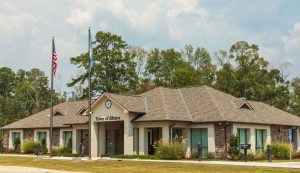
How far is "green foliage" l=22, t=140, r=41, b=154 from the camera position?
52344 millimetres

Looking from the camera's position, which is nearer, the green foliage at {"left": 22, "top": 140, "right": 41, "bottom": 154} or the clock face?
the clock face

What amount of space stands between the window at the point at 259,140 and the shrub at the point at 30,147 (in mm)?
22473

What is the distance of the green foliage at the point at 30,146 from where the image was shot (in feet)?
172

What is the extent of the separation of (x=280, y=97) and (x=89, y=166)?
161 ft

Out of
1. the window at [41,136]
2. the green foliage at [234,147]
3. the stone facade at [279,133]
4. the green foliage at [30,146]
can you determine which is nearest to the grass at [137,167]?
the green foliage at [234,147]

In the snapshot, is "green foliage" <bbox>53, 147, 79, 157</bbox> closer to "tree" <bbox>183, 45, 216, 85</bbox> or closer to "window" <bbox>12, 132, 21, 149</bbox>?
"window" <bbox>12, 132, 21, 149</bbox>

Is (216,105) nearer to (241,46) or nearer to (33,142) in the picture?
(33,142)

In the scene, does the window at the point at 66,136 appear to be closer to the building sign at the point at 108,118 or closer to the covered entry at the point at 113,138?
the covered entry at the point at 113,138

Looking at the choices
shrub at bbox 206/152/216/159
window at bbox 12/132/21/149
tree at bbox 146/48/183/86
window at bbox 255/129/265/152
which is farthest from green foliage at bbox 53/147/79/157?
tree at bbox 146/48/183/86

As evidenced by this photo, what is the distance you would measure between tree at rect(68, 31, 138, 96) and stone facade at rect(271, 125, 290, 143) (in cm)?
3067

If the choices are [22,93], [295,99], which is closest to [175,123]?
[295,99]

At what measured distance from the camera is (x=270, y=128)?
149 ft

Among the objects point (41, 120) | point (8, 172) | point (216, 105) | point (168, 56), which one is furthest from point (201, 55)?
point (8, 172)

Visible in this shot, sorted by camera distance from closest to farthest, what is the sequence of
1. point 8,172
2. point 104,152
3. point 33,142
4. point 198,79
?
point 8,172, point 104,152, point 33,142, point 198,79
